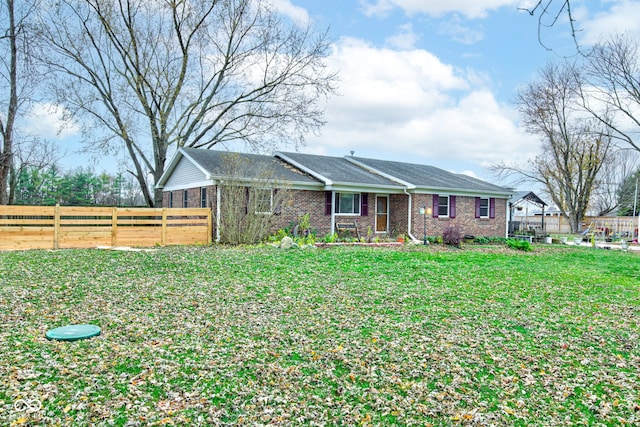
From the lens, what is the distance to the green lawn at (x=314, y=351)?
131 inches

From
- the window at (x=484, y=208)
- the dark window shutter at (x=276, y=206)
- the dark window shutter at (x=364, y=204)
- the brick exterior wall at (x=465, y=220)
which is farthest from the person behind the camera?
the window at (x=484, y=208)

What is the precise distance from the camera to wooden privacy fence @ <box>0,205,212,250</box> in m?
12.8

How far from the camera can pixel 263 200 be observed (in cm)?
1463

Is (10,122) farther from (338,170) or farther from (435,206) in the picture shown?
(435,206)

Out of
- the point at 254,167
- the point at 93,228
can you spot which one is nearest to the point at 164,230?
the point at 93,228

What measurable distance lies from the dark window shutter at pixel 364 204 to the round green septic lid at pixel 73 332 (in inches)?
564

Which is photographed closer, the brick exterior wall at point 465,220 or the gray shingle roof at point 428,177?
the brick exterior wall at point 465,220

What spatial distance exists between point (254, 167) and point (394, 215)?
662 centimetres

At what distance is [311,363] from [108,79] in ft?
73.6

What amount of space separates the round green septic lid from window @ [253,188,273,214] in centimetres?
946

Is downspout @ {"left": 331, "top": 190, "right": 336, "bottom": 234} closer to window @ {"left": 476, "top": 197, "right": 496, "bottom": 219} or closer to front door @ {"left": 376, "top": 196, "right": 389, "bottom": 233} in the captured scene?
front door @ {"left": 376, "top": 196, "right": 389, "bottom": 233}

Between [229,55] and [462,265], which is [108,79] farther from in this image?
[462,265]

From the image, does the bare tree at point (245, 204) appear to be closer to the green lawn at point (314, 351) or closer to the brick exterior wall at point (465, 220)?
the green lawn at point (314, 351)

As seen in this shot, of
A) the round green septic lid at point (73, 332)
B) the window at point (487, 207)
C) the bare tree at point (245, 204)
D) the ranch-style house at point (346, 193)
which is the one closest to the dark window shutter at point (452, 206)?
the ranch-style house at point (346, 193)
